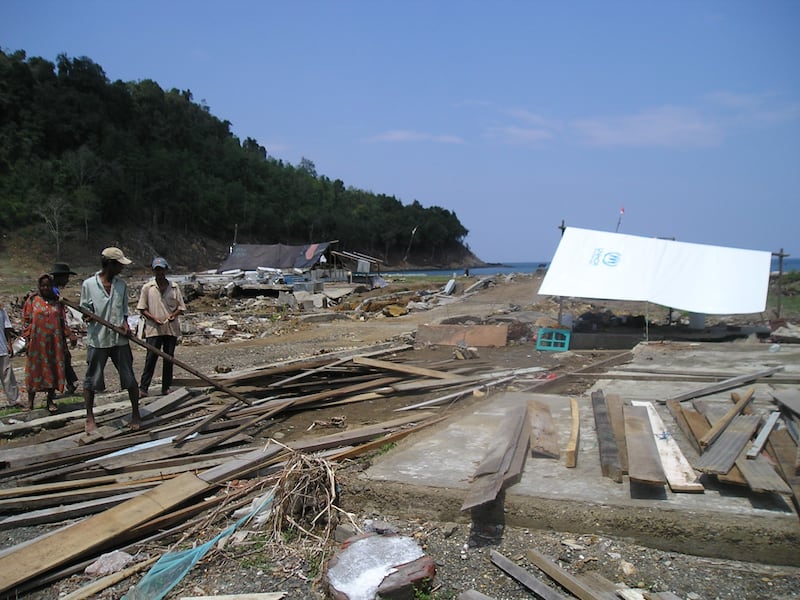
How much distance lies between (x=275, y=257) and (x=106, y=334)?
2868cm

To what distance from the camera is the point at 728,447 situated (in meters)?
4.02

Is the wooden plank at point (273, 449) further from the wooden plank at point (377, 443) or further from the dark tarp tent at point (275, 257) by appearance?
the dark tarp tent at point (275, 257)

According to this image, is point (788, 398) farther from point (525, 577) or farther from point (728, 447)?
point (525, 577)

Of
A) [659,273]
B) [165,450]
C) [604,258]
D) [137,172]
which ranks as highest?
[137,172]

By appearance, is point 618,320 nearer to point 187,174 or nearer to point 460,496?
point 460,496

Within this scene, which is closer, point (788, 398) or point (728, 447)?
point (728, 447)

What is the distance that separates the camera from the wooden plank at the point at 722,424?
13.9 feet

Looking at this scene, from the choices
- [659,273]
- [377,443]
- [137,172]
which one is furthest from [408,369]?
[137,172]

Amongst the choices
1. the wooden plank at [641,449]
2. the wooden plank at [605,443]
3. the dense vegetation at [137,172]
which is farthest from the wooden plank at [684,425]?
the dense vegetation at [137,172]

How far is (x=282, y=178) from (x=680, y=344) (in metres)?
78.7

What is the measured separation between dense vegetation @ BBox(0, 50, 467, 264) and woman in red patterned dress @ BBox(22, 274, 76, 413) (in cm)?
3645

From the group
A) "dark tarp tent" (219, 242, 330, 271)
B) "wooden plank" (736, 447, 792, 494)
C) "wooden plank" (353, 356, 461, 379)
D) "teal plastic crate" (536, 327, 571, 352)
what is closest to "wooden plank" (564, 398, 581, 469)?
"wooden plank" (736, 447, 792, 494)

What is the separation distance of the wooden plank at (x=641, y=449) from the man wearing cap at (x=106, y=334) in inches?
179

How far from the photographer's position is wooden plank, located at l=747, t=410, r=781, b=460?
154 inches
